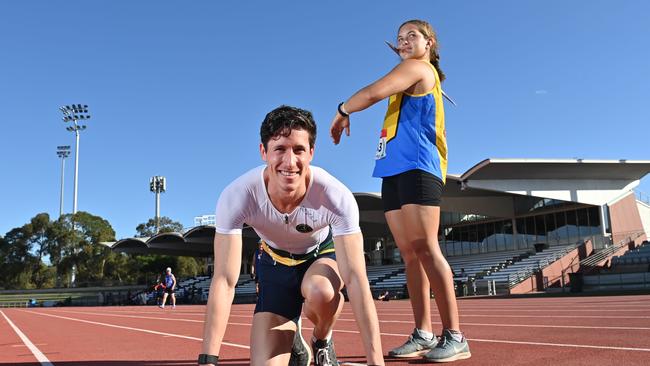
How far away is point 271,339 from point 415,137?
162 centimetres

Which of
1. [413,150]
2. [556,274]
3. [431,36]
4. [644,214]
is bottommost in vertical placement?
[556,274]

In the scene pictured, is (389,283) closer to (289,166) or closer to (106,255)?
(289,166)

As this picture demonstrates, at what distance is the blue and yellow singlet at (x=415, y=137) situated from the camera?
143 inches

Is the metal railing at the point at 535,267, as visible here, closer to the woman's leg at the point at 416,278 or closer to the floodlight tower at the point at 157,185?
the woman's leg at the point at 416,278

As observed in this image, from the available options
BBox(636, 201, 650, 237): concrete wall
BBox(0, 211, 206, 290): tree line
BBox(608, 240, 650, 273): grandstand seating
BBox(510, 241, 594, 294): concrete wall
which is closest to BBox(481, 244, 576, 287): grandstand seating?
BBox(510, 241, 594, 294): concrete wall

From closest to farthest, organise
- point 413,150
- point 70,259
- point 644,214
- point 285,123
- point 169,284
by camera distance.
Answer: point 285,123 < point 413,150 < point 169,284 < point 644,214 < point 70,259

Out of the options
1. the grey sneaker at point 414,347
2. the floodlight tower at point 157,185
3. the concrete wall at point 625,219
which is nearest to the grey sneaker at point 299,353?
the grey sneaker at point 414,347

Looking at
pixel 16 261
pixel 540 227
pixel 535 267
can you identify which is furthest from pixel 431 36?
pixel 16 261

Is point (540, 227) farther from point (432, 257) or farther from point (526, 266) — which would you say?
point (432, 257)

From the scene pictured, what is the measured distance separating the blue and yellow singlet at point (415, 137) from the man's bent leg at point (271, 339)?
1.28 m

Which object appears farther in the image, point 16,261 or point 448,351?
point 16,261

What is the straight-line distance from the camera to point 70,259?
6838 centimetres

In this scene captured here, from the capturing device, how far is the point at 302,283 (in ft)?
9.43

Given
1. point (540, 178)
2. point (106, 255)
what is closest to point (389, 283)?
point (540, 178)
